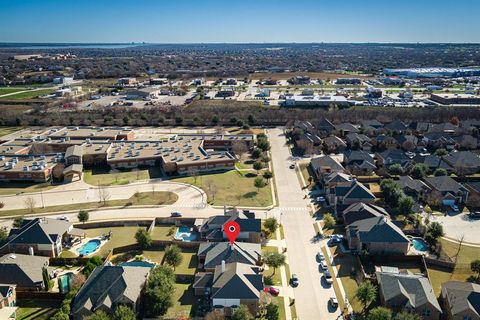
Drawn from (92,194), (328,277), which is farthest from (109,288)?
(92,194)

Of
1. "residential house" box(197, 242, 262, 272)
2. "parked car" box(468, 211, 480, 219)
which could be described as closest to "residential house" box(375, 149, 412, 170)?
"parked car" box(468, 211, 480, 219)

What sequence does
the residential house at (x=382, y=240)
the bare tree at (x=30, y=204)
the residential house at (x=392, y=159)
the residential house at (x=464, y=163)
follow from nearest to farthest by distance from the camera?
the residential house at (x=382, y=240) < the bare tree at (x=30, y=204) < the residential house at (x=464, y=163) < the residential house at (x=392, y=159)

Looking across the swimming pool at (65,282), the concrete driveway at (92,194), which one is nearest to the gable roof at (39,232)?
the swimming pool at (65,282)

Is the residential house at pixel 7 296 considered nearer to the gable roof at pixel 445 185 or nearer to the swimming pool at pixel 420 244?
the swimming pool at pixel 420 244

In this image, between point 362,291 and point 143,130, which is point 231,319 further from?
point 143,130

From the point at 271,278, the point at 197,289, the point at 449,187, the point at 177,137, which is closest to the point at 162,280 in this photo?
the point at 197,289

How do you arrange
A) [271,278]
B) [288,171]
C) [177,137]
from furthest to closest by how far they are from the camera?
[177,137] → [288,171] → [271,278]

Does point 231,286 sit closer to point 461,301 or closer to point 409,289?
point 409,289
